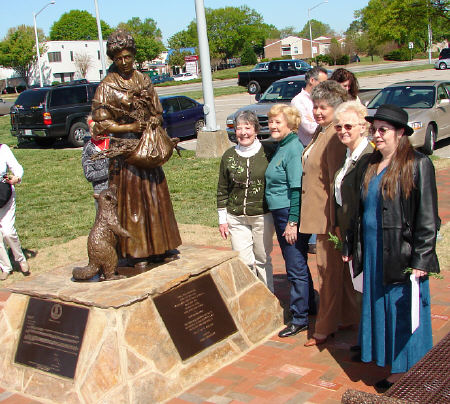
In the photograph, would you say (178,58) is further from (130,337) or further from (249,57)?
(130,337)

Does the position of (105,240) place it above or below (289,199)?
below

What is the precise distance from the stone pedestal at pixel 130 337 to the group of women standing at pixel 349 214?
0.38 meters

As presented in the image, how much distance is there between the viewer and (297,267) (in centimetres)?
478

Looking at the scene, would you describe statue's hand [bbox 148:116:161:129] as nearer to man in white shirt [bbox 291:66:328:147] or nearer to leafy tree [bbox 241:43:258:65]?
man in white shirt [bbox 291:66:328:147]

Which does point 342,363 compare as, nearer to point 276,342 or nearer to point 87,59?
point 276,342

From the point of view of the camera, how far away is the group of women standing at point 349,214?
11.8ft

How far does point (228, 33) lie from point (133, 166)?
352 ft

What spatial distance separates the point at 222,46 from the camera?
10725cm

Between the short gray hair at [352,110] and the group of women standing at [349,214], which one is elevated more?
the short gray hair at [352,110]

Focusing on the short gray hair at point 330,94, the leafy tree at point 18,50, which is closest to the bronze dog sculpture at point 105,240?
the short gray hair at point 330,94

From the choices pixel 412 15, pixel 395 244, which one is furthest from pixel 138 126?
pixel 412 15

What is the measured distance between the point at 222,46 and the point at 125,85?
106 m

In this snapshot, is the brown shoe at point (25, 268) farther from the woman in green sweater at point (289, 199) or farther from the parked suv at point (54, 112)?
the parked suv at point (54, 112)

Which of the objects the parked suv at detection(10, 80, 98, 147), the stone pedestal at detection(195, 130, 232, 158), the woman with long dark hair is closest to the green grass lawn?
the stone pedestal at detection(195, 130, 232, 158)
